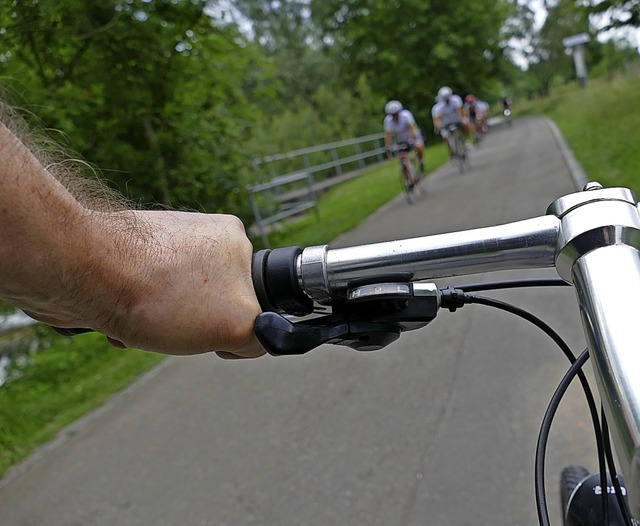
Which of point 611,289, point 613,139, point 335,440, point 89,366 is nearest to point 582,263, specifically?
point 611,289

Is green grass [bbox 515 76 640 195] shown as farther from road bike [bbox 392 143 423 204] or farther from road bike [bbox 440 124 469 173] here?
road bike [bbox 392 143 423 204]

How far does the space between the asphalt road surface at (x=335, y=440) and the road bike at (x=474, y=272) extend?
2.04 m

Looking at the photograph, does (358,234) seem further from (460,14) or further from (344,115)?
(460,14)

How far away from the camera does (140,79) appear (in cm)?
754

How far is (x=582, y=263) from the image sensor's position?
0.80 metres

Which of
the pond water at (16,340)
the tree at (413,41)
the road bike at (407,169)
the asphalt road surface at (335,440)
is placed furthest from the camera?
the tree at (413,41)

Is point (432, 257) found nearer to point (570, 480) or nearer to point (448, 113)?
point (570, 480)

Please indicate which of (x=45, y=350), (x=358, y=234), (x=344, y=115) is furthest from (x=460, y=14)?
(x=45, y=350)

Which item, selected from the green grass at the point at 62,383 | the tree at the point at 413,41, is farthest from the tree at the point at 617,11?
the tree at the point at 413,41

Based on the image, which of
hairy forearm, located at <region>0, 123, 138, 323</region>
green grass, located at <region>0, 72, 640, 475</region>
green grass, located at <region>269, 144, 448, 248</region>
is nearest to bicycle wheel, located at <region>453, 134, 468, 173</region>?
green grass, located at <region>269, 144, 448, 248</region>

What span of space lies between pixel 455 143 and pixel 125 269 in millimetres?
14742

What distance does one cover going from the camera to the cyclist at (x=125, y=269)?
85cm

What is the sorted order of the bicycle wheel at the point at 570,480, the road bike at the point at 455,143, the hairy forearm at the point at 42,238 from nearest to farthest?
the hairy forearm at the point at 42,238 → the bicycle wheel at the point at 570,480 → the road bike at the point at 455,143

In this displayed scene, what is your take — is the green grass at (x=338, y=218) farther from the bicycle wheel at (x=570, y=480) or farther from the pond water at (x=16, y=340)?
the bicycle wheel at (x=570, y=480)
